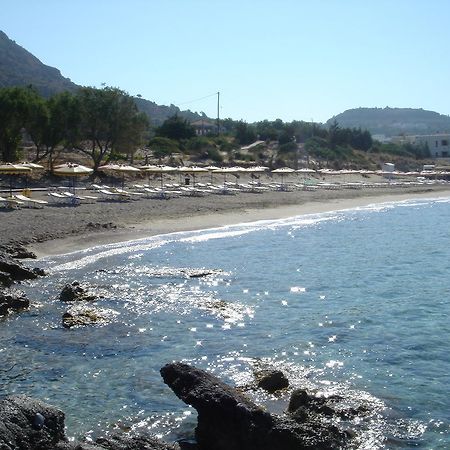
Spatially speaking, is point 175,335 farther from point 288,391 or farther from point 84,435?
point 84,435

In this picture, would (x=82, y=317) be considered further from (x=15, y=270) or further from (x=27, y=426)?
(x=27, y=426)

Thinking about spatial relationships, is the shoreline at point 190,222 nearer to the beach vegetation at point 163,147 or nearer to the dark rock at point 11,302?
the dark rock at point 11,302

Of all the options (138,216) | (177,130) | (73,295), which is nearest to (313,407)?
(73,295)

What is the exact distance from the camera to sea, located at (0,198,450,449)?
35.5 ft

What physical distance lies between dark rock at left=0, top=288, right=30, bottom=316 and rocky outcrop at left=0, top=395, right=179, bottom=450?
8532 mm

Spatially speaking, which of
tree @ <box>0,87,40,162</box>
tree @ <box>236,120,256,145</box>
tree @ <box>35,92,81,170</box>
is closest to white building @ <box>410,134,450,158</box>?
tree @ <box>236,120,256,145</box>

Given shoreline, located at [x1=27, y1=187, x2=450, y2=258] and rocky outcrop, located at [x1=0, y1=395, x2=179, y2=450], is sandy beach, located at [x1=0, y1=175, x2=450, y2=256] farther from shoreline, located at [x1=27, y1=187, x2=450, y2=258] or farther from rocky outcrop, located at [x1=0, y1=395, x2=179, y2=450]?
rocky outcrop, located at [x1=0, y1=395, x2=179, y2=450]

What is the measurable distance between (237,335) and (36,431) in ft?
25.5

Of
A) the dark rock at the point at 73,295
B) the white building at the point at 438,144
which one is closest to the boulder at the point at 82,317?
the dark rock at the point at 73,295

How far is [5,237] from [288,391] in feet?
56.6

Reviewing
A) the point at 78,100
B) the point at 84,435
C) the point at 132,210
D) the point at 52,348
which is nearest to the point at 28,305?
the point at 52,348

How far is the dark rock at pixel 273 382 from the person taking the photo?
11.6 metres

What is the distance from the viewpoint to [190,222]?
36000mm

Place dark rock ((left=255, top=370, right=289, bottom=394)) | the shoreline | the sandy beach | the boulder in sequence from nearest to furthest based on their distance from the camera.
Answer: dark rock ((left=255, top=370, right=289, bottom=394)), the boulder, the shoreline, the sandy beach
